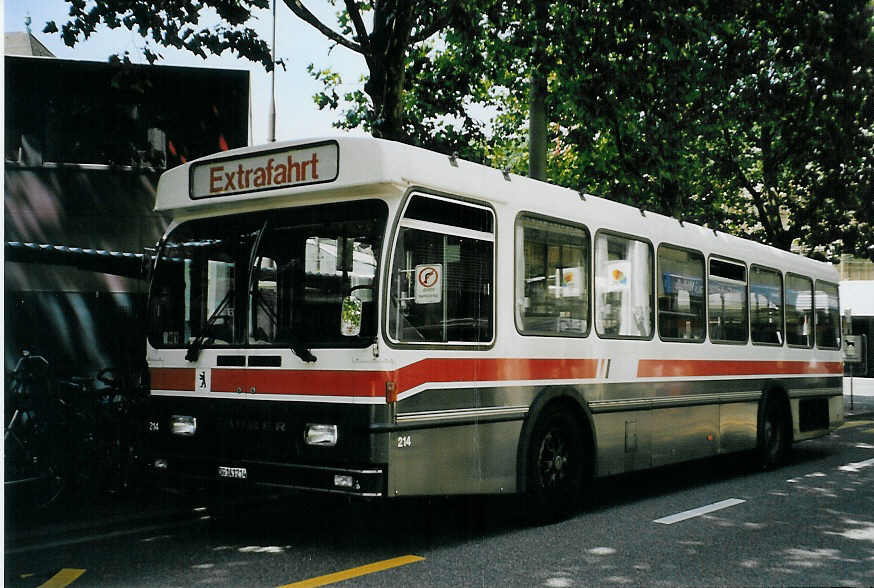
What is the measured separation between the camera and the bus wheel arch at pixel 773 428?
11.4 metres

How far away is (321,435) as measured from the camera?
20.2 ft

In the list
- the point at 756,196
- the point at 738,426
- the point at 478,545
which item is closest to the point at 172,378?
the point at 478,545

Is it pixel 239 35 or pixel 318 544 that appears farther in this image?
pixel 239 35

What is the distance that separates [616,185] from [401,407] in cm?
1361

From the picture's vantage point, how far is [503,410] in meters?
7.05

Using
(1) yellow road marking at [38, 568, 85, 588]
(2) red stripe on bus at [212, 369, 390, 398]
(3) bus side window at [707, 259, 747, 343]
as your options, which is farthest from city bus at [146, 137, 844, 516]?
(3) bus side window at [707, 259, 747, 343]

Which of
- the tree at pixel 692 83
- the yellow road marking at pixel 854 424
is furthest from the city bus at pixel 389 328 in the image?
the yellow road marking at pixel 854 424

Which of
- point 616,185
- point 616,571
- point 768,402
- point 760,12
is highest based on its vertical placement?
point 760,12

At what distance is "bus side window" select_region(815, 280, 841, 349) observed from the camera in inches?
533

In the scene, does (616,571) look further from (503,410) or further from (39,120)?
(39,120)

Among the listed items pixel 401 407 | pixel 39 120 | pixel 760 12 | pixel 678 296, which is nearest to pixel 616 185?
pixel 760 12

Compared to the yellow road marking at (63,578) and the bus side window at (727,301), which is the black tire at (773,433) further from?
the yellow road marking at (63,578)

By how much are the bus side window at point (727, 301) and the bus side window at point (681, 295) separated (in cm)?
25

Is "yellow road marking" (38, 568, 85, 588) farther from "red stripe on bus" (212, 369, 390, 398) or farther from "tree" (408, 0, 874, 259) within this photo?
"tree" (408, 0, 874, 259)
